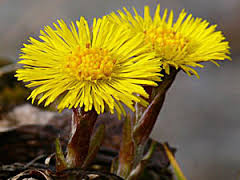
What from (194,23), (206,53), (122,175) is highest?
(194,23)

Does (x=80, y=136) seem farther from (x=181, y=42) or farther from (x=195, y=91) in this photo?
(x=195, y=91)

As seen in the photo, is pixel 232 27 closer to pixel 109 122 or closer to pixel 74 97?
pixel 109 122

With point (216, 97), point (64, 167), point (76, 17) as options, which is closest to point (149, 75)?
point (64, 167)

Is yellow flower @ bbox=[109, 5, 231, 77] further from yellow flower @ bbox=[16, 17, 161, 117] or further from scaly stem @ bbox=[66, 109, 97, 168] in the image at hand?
Result: scaly stem @ bbox=[66, 109, 97, 168]

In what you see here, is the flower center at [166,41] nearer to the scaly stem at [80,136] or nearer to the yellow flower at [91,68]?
the yellow flower at [91,68]

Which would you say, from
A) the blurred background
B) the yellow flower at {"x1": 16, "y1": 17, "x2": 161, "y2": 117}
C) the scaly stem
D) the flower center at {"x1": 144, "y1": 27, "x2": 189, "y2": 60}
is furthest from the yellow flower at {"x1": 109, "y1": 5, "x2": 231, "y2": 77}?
the blurred background

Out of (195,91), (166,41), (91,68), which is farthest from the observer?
(195,91)

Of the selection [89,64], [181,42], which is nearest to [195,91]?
[181,42]

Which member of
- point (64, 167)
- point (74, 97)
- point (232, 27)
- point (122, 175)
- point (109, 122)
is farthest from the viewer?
point (232, 27)

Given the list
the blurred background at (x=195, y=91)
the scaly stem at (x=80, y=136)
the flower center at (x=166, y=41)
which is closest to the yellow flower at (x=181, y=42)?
the flower center at (x=166, y=41)
